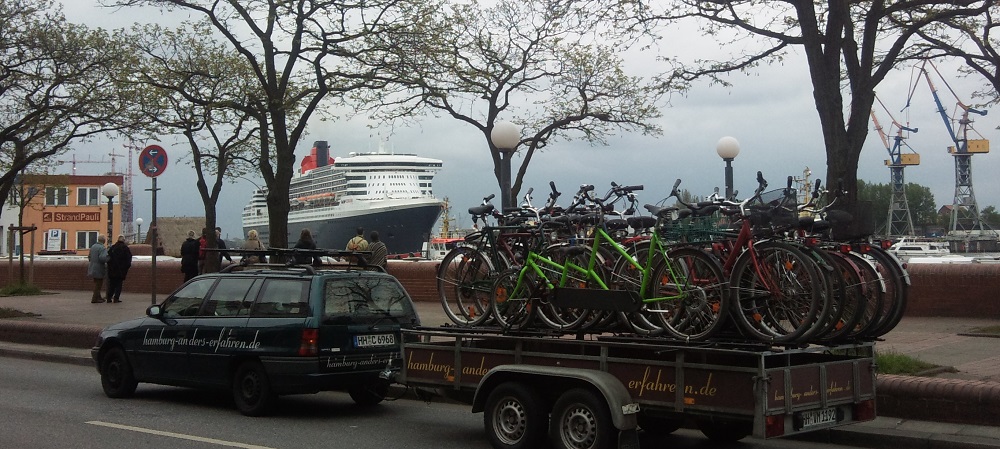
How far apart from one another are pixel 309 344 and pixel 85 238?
2866 inches

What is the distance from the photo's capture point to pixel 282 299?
10648 millimetres

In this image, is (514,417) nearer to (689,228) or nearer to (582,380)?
(582,380)

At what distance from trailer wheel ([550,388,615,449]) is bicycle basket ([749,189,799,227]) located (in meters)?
1.90

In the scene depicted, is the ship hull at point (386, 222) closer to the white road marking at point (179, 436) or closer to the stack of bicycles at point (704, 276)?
the white road marking at point (179, 436)

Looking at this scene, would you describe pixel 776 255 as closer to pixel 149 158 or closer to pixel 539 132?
pixel 149 158

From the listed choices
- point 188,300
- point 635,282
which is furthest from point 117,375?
point 635,282

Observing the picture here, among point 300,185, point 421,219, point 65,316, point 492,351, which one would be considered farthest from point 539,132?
point 300,185

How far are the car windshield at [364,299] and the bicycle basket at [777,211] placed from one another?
4.27 metres

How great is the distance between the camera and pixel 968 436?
8.49 meters

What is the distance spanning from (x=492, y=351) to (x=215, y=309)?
13.1 feet

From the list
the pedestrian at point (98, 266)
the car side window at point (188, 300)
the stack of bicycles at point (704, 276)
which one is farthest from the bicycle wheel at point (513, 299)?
the pedestrian at point (98, 266)

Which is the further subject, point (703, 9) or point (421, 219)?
point (421, 219)

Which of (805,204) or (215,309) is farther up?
(805,204)

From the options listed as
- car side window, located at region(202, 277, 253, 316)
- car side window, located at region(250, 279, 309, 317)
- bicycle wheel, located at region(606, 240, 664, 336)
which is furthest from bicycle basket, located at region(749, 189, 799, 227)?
car side window, located at region(202, 277, 253, 316)
